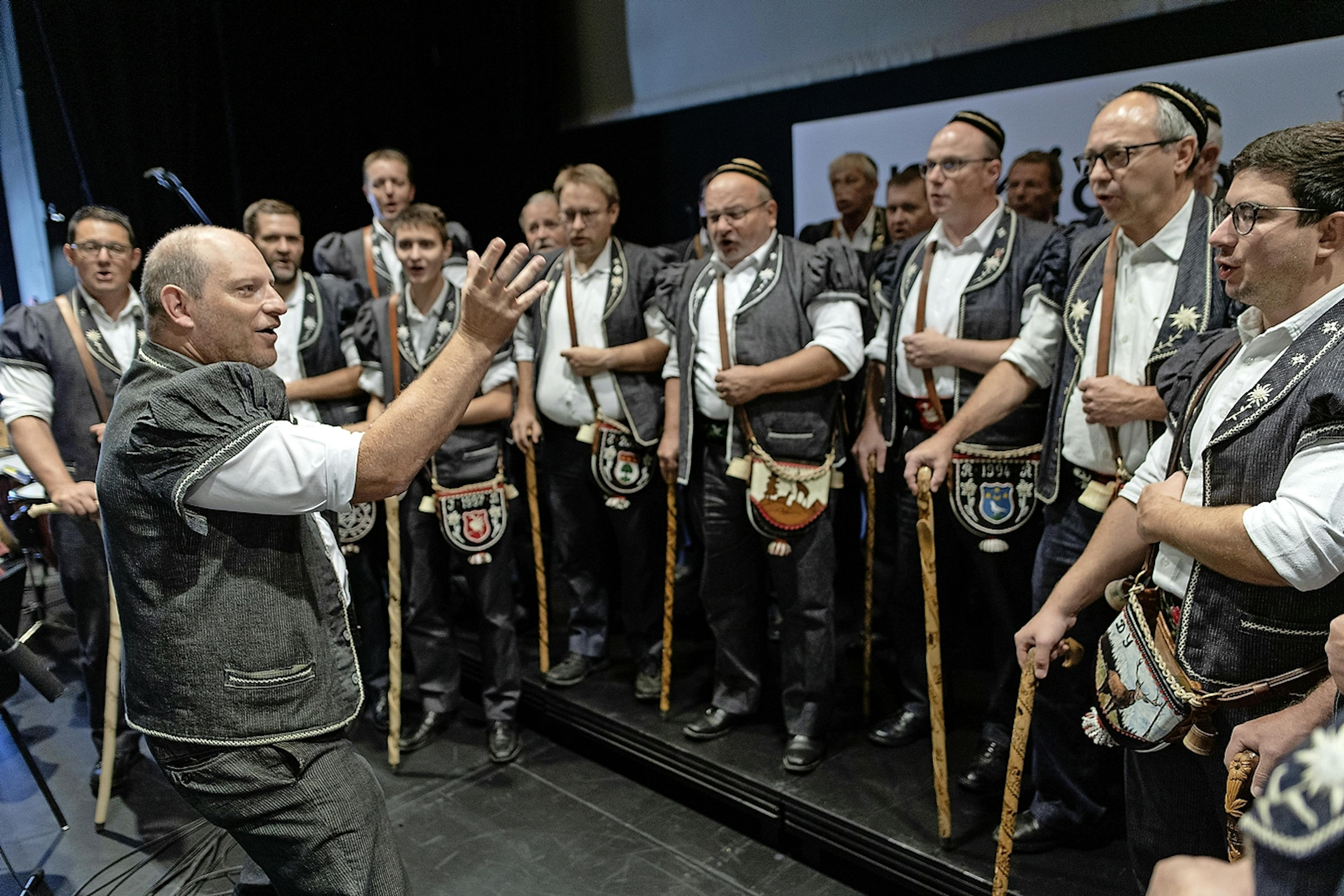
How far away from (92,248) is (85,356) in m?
0.36

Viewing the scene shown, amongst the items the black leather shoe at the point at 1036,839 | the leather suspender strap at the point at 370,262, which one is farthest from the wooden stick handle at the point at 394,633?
the black leather shoe at the point at 1036,839

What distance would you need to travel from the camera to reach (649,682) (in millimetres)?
3355

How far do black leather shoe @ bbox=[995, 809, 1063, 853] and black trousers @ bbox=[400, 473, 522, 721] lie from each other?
1.69m

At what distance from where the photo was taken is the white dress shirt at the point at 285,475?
4.92 feet

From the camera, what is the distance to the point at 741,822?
2.83 meters

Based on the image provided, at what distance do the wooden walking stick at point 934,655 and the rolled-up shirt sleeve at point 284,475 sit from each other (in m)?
1.37

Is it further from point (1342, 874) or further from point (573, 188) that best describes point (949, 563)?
point (1342, 874)

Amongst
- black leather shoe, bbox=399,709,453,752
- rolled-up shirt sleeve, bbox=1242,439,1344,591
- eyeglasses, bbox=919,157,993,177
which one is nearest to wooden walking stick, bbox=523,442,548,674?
black leather shoe, bbox=399,709,453,752

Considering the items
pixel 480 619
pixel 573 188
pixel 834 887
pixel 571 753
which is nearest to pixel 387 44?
pixel 573 188

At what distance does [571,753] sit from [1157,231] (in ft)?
7.99

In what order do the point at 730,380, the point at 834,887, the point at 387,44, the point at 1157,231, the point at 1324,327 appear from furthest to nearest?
the point at 387,44 → the point at 730,380 → the point at 834,887 → the point at 1157,231 → the point at 1324,327

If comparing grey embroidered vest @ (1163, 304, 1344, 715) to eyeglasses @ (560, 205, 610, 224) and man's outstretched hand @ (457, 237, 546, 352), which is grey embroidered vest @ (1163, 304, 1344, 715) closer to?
man's outstretched hand @ (457, 237, 546, 352)

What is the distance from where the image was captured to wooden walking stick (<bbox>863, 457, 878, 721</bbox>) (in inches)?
119

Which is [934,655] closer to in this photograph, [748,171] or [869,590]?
[869,590]
